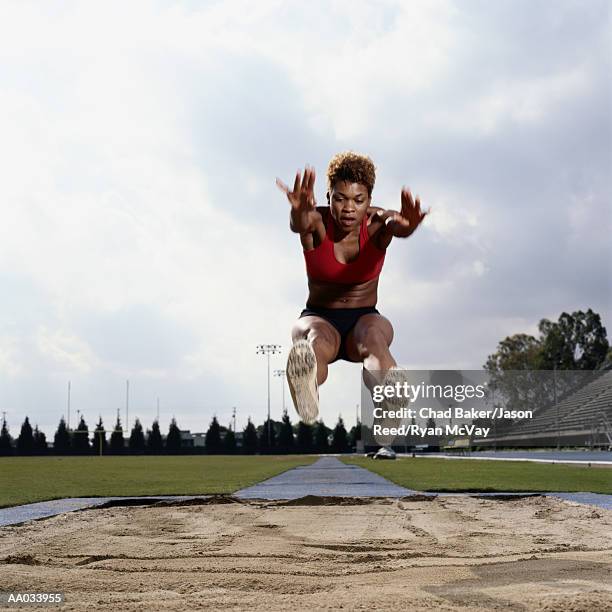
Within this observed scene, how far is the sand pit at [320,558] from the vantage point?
823 centimetres

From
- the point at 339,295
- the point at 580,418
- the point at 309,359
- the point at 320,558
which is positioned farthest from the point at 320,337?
the point at 580,418

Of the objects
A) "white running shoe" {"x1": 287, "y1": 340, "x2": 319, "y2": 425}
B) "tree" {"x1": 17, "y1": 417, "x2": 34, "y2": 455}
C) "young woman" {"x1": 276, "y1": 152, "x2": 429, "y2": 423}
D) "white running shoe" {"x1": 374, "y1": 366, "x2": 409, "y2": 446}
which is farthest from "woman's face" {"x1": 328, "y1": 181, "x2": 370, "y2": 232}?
"tree" {"x1": 17, "y1": 417, "x2": 34, "y2": 455}

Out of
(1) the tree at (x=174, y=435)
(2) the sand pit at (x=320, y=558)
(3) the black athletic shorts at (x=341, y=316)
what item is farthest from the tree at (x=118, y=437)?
(3) the black athletic shorts at (x=341, y=316)

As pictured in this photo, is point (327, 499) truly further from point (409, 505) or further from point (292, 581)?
point (292, 581)

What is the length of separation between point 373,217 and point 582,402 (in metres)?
58.7

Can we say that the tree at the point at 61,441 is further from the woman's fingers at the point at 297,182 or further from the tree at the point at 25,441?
the woman's fingers at the point at 297,182

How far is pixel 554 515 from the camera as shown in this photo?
16.4m

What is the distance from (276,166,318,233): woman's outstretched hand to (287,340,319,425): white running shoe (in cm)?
58

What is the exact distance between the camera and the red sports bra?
162 inches

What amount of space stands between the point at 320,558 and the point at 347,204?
8.01 m

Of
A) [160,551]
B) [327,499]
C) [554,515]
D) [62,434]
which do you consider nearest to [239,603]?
[160,551]

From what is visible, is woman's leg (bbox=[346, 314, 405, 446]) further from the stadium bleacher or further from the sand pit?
the stadium bleacher

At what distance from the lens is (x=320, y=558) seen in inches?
436

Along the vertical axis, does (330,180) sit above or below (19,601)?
above
